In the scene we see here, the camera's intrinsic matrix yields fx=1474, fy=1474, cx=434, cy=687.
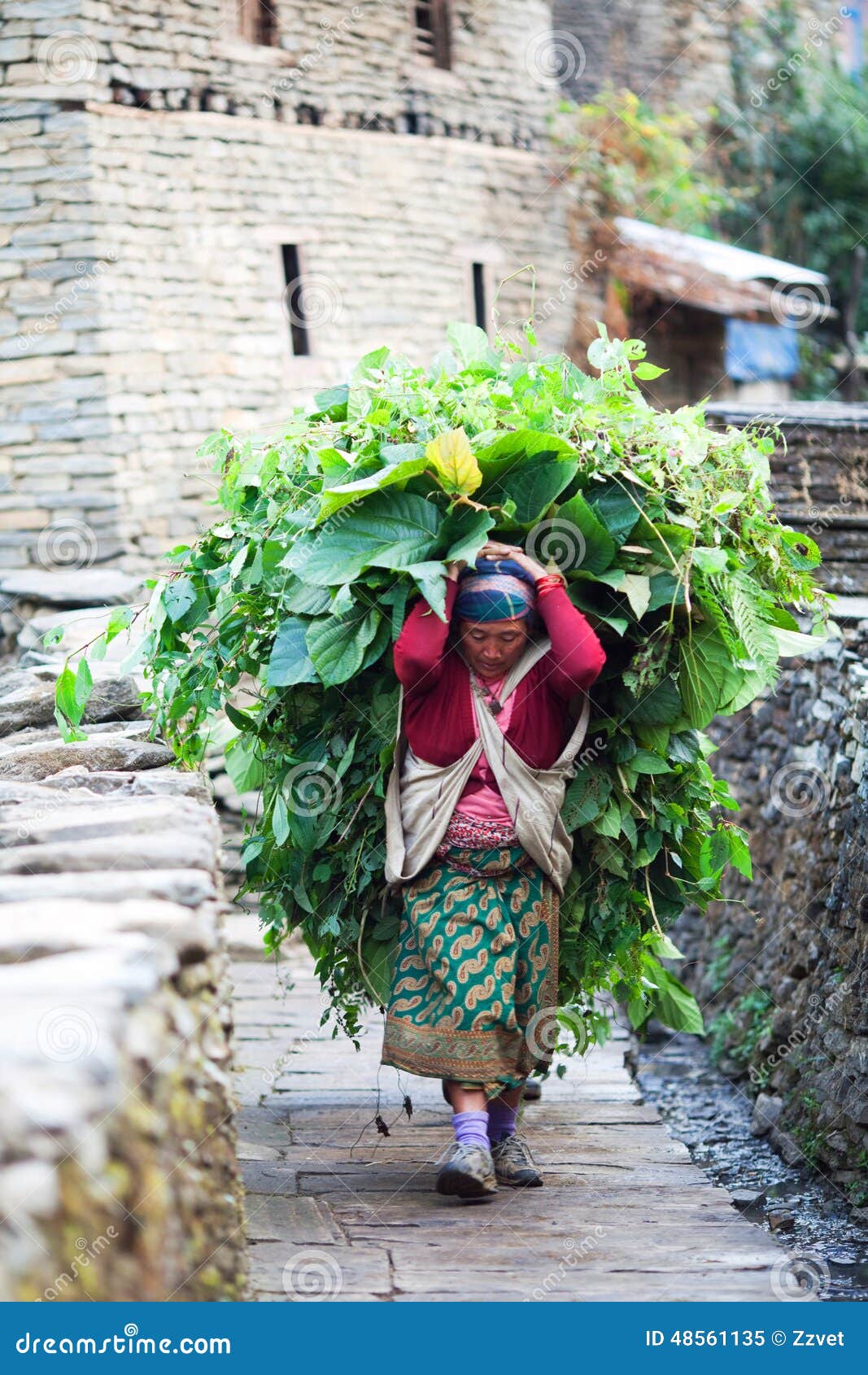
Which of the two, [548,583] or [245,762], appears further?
[245,762]

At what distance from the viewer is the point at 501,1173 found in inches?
152

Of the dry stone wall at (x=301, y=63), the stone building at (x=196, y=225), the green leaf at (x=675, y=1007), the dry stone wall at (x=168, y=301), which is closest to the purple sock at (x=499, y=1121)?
the green leaf at (x=675, y=1007)

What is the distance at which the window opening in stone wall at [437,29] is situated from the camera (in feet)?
37.3

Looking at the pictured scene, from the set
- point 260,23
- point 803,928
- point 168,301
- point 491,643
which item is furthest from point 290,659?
point 260,23

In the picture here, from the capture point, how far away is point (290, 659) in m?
3.67

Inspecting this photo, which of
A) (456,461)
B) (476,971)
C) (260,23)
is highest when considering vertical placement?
(260,23)

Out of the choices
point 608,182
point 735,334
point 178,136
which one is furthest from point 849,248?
point 178,136

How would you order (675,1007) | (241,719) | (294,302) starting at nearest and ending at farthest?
(241,719), (675,1007), (294,302)

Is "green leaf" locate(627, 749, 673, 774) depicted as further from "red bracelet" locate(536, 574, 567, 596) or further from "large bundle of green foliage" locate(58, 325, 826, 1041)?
"red bracelet" locate(536, 574, 567, 596)

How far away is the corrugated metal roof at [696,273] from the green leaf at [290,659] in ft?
32.9

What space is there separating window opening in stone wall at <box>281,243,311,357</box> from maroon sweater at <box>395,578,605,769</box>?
267 inches

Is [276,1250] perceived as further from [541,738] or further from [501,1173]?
[541,738]

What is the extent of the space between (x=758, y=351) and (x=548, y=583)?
1181 cm

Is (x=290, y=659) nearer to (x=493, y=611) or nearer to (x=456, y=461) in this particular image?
(x=493, y=611)
